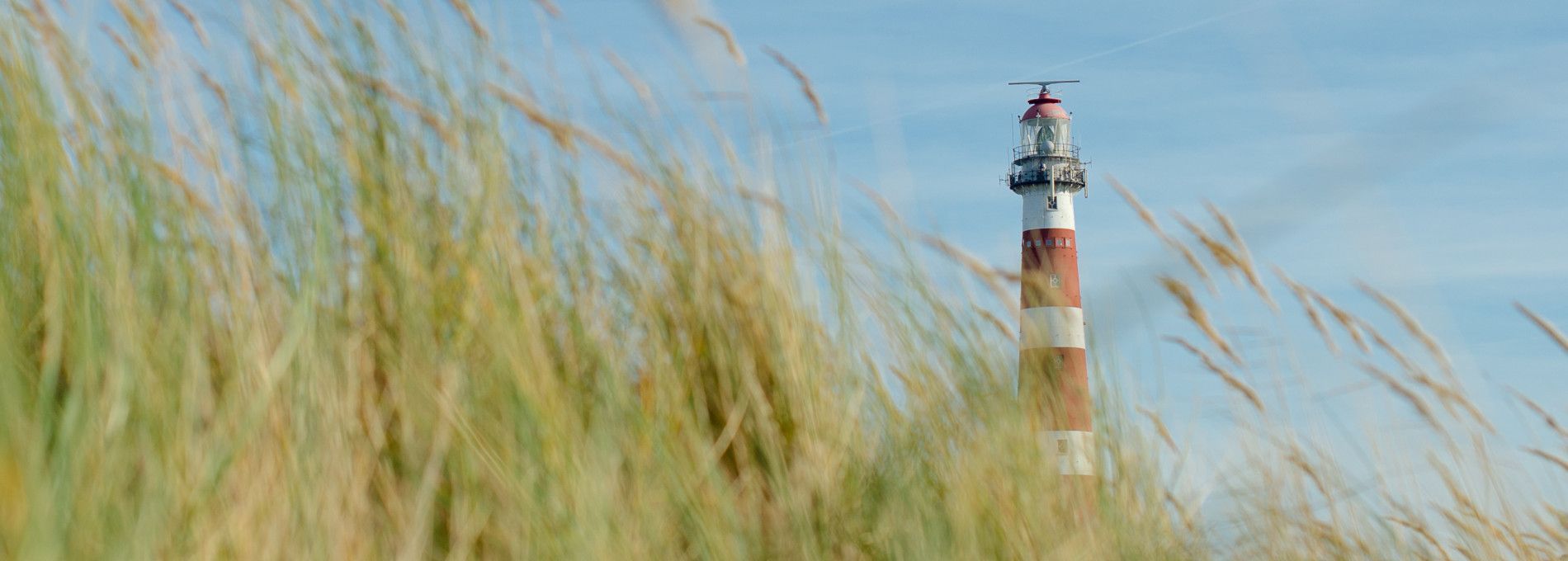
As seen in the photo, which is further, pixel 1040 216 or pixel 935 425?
pixel 1040 216

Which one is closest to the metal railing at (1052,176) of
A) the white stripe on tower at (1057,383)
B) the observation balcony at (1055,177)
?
the observation balcony at (1055,177)

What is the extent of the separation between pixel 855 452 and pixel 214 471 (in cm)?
78

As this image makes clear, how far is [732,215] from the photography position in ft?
5.81

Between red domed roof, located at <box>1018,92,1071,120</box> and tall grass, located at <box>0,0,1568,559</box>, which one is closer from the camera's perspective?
tall grass, located at <box>0,0,1568,559</box>

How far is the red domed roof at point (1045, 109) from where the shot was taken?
15.4 m

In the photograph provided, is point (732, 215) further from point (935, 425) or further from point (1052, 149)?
point (1052, 149)

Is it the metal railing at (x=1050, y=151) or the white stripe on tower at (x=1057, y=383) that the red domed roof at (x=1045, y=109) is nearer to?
the metal railing at (x=1050, y=151)

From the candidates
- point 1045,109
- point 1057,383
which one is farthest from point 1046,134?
point 1057,383

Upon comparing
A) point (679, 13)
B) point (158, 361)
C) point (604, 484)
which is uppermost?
point (679, 13)

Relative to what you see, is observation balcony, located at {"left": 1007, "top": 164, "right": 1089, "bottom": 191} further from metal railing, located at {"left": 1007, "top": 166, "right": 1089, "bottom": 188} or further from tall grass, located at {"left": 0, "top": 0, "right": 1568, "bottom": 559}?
tall grass, located at {"left": 0, "top": 0, "right": 1568, "bottom": 559}

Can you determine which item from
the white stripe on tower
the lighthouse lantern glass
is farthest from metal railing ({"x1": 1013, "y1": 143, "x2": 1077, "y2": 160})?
the white stripe on tower

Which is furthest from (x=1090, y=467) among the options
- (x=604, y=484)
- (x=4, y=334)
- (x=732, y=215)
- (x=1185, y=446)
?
(x=4, y=334)

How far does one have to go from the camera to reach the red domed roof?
50.6 feet

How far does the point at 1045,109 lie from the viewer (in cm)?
1545
